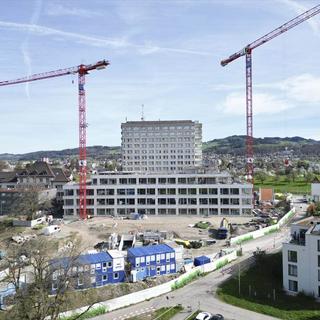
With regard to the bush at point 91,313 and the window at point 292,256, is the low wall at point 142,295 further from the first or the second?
the window at point 292,256

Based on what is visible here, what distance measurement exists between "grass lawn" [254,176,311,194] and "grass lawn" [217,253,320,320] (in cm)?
8169

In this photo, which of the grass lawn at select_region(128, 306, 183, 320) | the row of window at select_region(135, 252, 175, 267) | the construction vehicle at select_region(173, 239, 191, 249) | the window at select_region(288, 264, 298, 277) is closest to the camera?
the grass lawn at select_region(128, 306, 183, 320)

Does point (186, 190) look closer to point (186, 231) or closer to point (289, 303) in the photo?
point (186, 231)

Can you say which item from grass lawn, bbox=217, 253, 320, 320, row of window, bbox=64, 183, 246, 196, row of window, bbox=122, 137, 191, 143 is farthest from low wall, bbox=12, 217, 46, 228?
row of window, bbox=122, 137, 191, 143

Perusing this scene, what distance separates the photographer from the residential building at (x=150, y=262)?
49469 mm

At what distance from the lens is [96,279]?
4709 cm

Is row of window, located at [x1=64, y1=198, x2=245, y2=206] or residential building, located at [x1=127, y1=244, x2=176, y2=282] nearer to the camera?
residential building, located at [x1=127, y1=244, x2=176, y2=282]

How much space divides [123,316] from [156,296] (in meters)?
5.73

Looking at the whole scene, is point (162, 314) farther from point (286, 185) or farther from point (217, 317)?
point (286, 185)

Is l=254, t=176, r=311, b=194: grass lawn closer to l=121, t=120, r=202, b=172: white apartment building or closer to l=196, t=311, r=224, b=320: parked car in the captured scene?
l=121, t=120, r=202, b=172: white apartment building

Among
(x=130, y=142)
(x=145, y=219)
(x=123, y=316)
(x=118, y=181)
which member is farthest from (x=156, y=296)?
(x=130, y=142)

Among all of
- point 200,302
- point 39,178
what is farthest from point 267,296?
point 39,178

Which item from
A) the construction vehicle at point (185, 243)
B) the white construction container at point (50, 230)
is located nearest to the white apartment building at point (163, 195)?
the white construction container at point (50, 230)

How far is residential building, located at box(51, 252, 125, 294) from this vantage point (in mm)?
44219
